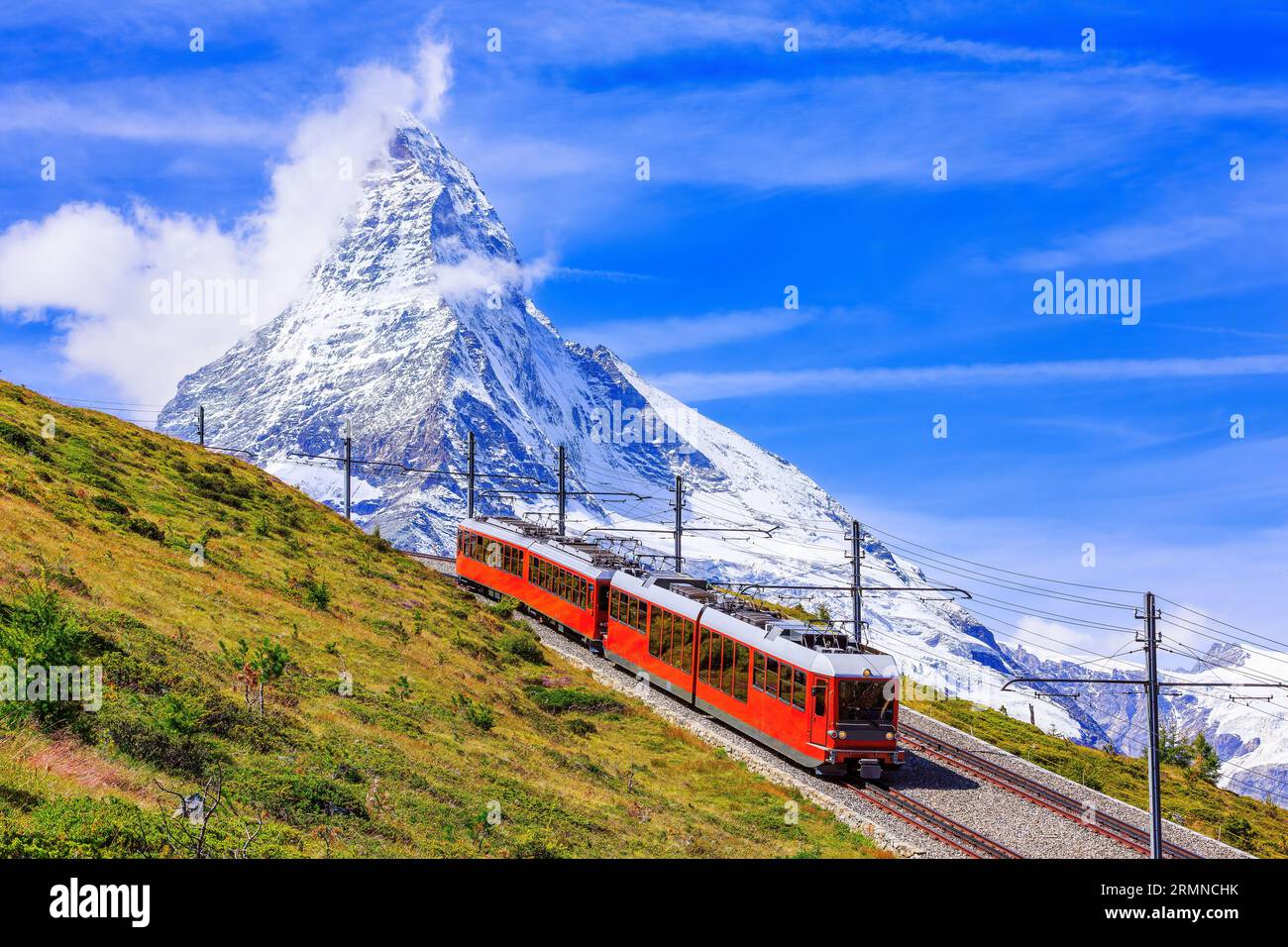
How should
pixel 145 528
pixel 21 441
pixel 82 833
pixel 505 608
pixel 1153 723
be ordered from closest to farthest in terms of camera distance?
pixel 82 833, pixel 1153 723, pixel 145 528, pixel 21 441, pixel 505 608

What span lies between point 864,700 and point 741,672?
427cm

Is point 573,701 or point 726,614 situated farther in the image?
point 573,701

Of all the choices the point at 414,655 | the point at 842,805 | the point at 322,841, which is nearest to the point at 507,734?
the point at 414,655

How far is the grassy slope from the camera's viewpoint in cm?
1412

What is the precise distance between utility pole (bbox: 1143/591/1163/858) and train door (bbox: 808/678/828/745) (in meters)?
7.24

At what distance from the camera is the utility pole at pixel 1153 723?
840 inches

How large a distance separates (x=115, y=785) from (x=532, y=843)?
245 inches

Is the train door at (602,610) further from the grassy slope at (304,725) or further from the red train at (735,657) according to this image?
the grassy slope at (304,725)

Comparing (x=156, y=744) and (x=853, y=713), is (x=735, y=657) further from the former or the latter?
(x=156, y=744)

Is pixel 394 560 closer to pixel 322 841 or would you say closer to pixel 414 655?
pixel 414 655

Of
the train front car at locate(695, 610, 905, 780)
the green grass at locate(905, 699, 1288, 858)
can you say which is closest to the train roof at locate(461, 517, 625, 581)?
the train front car at locate(695, 610, 905, 780)

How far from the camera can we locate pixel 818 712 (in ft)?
82.0

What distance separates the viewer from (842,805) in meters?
23.5

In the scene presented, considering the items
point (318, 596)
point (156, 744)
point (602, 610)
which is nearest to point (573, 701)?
point (602, 610)
